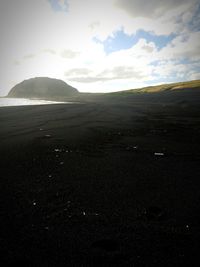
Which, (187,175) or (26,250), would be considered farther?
(187,175)

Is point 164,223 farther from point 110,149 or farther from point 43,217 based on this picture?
point 110,149

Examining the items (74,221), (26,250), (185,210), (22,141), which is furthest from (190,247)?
(22,141)

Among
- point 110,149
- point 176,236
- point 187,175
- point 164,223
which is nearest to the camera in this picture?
point 176,236

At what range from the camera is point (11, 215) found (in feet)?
14.9

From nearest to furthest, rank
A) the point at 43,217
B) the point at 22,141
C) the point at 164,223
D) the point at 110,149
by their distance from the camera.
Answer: the point at 164,223, the point at 43,217, the point at 110,149, the point at 22,141

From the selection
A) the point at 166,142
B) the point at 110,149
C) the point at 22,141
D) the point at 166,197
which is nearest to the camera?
the point at 166,197

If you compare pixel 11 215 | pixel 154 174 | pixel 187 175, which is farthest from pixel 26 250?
pixel 187 175

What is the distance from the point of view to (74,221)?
14.1 ft

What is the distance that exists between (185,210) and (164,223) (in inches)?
30.4

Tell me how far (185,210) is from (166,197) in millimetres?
638

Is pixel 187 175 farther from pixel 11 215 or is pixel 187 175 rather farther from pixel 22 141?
pixel 22 141

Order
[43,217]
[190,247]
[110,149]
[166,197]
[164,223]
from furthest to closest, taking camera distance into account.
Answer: [110,149], [166,197], [43,217], [164,223], [190,247]

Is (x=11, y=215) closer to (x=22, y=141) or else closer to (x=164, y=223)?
(x=164, y=223)

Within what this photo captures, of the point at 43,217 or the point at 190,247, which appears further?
the point at 43,217
